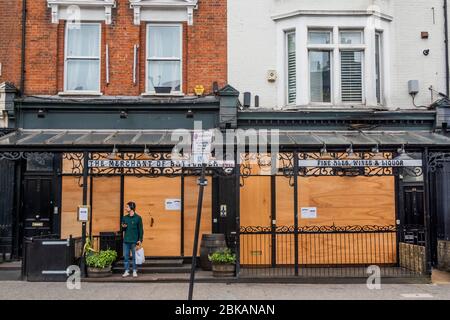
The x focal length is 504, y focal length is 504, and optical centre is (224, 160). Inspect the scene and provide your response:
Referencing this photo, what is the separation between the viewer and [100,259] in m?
12.0

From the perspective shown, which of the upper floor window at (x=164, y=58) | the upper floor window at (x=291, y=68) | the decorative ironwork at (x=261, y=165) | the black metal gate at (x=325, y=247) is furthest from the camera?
the upper floor window at (x=164, y=58)

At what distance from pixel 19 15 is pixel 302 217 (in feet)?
33.1

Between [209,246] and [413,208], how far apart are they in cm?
606

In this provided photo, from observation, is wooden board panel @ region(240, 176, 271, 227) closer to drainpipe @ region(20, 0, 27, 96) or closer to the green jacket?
the green jacket

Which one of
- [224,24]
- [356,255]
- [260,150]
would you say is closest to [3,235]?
[260,150]

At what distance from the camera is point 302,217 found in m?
14.2

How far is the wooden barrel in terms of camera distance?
1302cm

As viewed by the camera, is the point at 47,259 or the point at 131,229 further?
the point at 131,229

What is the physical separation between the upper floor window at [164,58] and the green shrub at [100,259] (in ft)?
16.6

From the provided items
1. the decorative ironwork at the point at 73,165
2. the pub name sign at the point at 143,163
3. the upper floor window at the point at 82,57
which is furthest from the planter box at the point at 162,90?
the pub name sign at the point at 143,163

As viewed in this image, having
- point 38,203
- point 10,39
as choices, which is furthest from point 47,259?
point 10,39

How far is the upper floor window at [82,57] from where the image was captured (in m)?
14.8

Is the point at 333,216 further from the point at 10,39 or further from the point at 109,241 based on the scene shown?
the point at 10,39

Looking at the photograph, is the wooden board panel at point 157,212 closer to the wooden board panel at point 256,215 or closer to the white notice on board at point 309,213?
the wooden board panel at point 256,215
